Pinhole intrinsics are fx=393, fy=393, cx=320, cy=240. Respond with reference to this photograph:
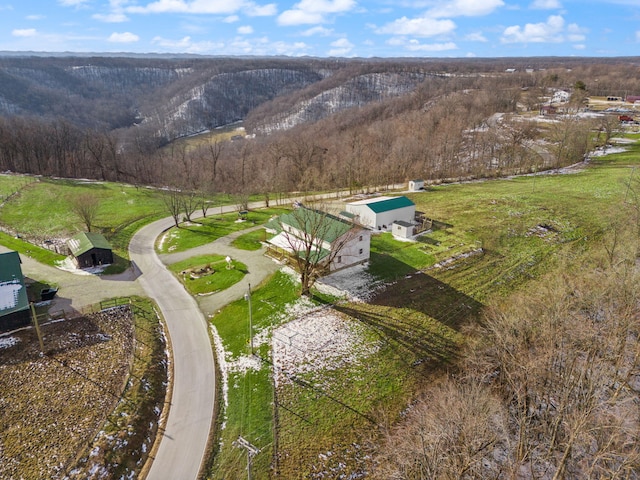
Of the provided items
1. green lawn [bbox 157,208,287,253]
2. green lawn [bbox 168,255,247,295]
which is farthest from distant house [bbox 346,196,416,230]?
green lawn [bbox 168,255,247,295]

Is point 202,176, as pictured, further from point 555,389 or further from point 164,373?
point 555,389

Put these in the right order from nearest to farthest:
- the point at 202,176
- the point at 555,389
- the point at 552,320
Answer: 1. the point at 555,389
2. the point at 552,320
3. the point at 202,176

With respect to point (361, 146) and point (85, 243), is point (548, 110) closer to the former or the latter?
point (361, 146)

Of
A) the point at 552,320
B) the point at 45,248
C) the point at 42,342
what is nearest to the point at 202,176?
the point at 45,248

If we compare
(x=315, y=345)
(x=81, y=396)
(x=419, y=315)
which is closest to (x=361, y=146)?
(x=419, y=315)

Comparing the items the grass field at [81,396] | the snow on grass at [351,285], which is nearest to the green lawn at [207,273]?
the grass field at [81,396]
